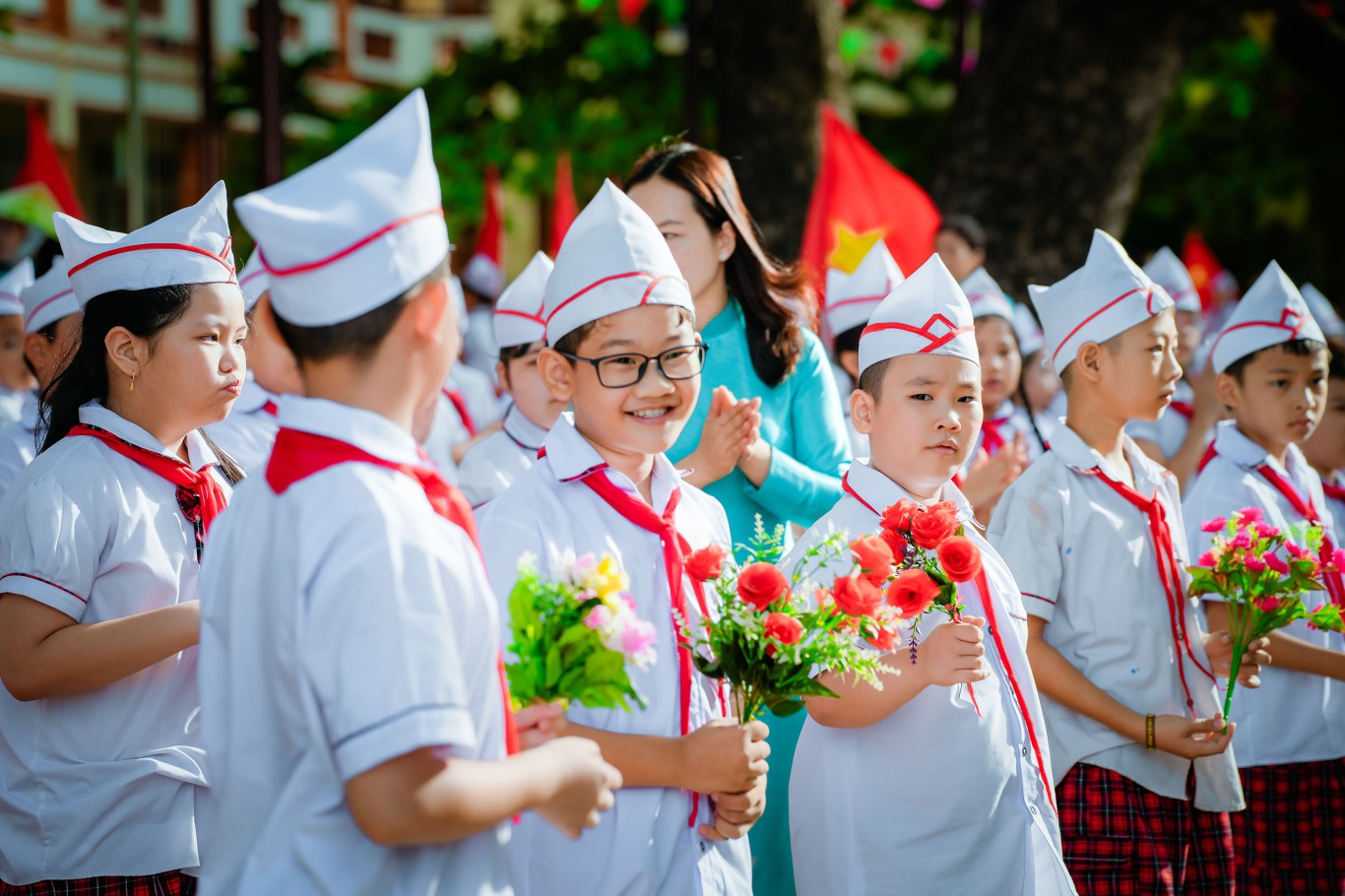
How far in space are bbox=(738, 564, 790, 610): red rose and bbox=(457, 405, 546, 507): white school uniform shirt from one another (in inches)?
94.7

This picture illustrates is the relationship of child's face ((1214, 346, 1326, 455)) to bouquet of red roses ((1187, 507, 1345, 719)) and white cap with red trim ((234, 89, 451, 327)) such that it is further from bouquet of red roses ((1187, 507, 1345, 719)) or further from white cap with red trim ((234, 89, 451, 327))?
white cap with red trim ((234, 89, 451, 327))

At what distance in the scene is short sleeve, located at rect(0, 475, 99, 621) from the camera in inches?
111

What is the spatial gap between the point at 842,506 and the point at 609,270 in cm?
94

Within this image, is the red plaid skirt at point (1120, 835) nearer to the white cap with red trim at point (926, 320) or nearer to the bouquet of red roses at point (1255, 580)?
the bouquet of red roses at point (1255, 580)

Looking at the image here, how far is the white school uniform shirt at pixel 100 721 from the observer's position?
9.39 feet

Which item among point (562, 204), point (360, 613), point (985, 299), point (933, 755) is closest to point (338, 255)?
point (360, 613)

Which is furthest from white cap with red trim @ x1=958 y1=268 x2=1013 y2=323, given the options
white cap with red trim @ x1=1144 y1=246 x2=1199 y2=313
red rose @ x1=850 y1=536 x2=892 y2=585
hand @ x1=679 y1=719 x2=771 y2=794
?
hand @ x1=679 y1=719 x2=771 y2=794

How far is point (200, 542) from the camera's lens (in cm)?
301

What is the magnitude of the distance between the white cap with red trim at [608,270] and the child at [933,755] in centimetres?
69

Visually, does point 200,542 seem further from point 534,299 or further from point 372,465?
point 534,299

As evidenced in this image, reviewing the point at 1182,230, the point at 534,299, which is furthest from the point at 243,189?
the point at 534,299

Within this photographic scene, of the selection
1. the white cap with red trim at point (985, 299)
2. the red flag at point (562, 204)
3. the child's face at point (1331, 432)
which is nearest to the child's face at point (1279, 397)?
the child's face at point (1331, 432)

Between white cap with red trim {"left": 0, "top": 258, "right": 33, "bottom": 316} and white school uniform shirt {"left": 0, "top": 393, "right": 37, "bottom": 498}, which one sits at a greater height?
white cap with red trim {"left": 0, "top": 258, "right": 33, "bottom": 316}

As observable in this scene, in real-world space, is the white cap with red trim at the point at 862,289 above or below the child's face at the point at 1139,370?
above
